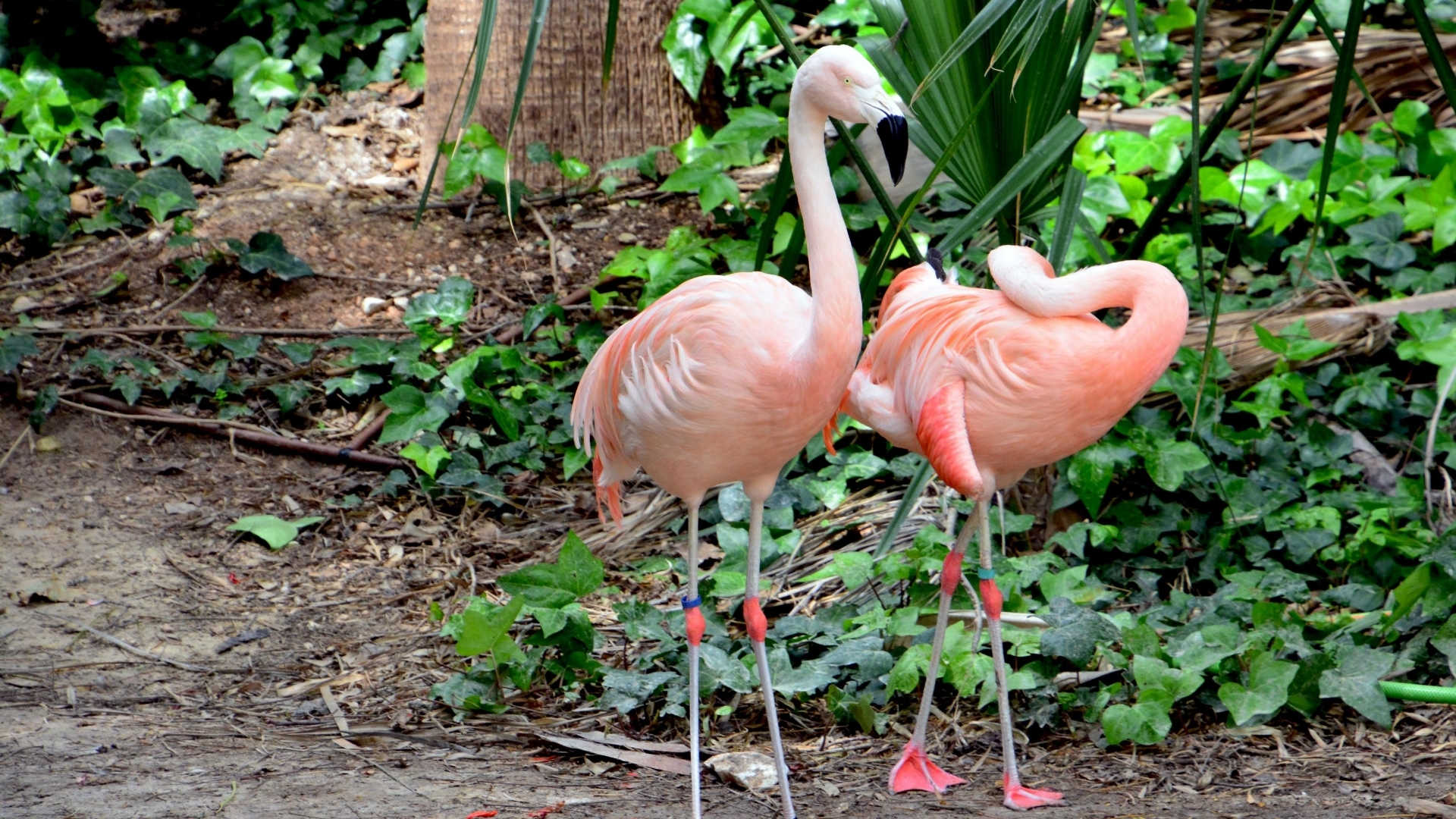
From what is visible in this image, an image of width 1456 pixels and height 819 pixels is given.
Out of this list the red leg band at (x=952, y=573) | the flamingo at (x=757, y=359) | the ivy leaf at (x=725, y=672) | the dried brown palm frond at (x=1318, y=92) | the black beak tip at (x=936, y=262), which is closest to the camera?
the flamingo at (x=757, y=359)

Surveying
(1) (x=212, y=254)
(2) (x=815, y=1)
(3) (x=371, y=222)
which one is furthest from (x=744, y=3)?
(1) (x=212, y=254)

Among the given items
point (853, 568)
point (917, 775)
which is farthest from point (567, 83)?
point (917, 775)

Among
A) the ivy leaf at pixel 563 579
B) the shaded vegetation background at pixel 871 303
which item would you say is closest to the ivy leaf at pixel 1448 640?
the shaded vegetation background at pixel 871 303

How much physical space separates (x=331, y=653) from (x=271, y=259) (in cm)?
223

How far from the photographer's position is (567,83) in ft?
19.1

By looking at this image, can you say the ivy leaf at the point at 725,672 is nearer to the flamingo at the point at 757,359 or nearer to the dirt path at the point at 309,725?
the dirt path at the point at 309,725

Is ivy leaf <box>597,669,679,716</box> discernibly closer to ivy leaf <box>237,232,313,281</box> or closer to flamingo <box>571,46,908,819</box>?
flamingo <box>571,46,908,819</box>

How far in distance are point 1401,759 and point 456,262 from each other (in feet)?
13.8

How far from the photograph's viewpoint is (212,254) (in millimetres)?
5613

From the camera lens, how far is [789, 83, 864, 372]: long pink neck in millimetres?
2629

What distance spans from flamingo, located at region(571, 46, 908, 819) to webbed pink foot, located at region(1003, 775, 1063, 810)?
1.72 feet

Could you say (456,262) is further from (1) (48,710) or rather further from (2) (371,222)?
(1) (48,710)

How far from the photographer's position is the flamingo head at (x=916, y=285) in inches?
125

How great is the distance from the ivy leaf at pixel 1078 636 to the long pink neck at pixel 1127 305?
764 mm
